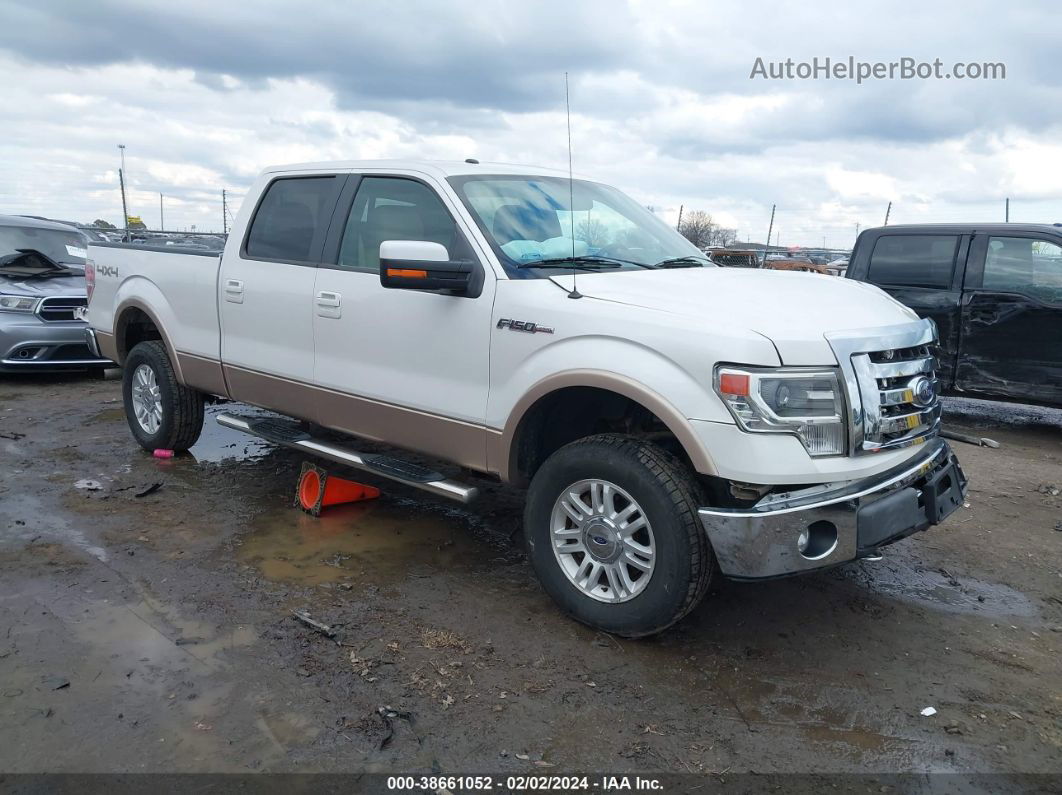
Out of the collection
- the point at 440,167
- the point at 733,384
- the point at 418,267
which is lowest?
the point at 733,384

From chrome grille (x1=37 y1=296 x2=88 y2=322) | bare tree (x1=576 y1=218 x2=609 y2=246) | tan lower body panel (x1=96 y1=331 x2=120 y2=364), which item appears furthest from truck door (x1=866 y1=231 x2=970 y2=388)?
chrome grille (x1=37 y1=296 x2=88 y2=322)

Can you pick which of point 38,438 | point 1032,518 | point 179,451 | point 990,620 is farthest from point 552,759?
point 38,438

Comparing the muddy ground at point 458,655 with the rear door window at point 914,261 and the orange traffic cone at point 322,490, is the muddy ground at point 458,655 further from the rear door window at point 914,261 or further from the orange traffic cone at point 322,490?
the rear door window at point 914,261

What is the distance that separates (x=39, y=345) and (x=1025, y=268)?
9.79 m

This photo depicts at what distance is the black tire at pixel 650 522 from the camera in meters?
3.30

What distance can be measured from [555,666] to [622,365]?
1.24m

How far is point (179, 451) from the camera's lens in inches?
257

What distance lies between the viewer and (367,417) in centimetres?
457

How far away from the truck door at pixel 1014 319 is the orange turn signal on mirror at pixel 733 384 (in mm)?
5738

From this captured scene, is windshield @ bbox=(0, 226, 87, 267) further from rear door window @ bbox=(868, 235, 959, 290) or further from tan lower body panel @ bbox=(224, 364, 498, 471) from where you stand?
rear door window @ bbox=(868, 235, 959, 290)

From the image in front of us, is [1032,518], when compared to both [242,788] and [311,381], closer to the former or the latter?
[311,381]

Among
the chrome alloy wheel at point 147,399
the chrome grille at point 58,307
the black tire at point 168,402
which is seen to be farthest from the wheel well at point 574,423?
the chrome grille at point 58,307

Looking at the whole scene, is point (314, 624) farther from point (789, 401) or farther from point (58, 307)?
point (58, 307)

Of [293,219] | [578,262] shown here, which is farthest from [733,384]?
[293,219]
